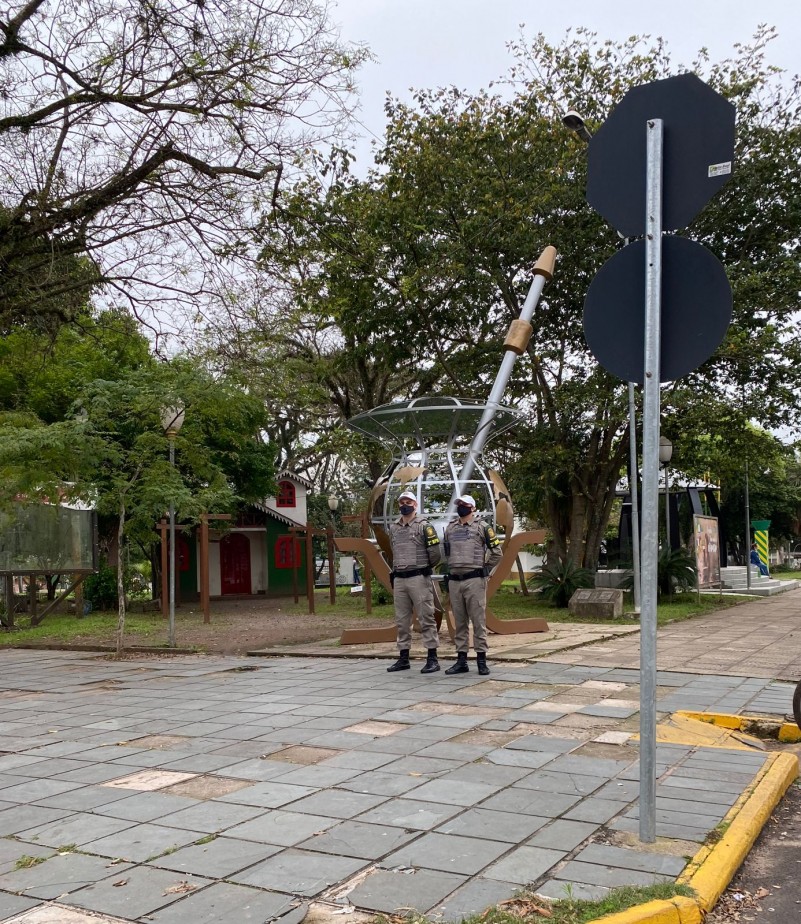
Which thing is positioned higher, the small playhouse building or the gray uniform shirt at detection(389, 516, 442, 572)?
the gray uniform shirt at detection(389, 516, 442, 572)

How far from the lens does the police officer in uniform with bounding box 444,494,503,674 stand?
9586 millimetres

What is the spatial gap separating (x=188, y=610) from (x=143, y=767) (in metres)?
20.2

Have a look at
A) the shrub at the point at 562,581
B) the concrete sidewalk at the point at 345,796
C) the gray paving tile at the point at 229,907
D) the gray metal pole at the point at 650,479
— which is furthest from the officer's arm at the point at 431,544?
the shrub at the point at 562,581

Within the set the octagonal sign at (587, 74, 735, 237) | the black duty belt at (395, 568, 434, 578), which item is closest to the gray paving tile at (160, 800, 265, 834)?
the octagonal sign at (587, 74, 735, 237)

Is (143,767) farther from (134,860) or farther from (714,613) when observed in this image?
(714,613)

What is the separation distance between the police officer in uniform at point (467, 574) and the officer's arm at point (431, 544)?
0.13 meters

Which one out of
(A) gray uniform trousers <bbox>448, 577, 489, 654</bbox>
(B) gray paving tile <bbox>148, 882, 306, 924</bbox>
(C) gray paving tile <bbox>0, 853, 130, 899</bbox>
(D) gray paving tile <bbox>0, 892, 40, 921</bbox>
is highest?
(A) gray uniform trousers <bbox>448, 577, 489, 654</bbox>

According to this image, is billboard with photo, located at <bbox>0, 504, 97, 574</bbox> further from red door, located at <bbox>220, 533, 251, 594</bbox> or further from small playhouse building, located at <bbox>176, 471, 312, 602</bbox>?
red door, located at <bbox>220, 533, 251, 594</bbox>

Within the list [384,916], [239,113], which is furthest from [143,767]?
[239,113]

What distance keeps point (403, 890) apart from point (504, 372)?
34.4ft

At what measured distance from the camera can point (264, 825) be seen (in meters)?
4.58

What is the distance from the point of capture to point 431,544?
989 cm

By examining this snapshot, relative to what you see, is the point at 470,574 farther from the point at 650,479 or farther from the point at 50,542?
the point at 50,542

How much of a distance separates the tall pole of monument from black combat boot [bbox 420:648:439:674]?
240 cm
